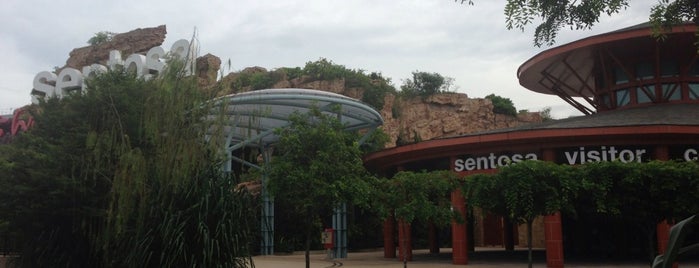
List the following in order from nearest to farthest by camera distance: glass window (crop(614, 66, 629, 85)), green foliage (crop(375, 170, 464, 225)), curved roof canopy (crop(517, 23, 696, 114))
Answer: green foliage (crop(375, 170, 464, 225))
curved roof canopy (crop(517, 23, 696, 114))
glass window (crop(614, 66, 629, 85))

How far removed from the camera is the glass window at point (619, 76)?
32.4m

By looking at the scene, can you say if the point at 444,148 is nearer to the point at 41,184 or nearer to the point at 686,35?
the point at 686,35

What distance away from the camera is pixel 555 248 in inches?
922

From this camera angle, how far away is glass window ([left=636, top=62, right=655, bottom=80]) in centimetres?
3142

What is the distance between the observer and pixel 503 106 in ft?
223

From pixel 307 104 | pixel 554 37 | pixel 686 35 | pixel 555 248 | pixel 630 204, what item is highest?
pixel 686 35

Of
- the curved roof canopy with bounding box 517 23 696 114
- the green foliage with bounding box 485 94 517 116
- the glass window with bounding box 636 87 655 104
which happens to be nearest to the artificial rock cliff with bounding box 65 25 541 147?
the green foliage with bounding box 485 94 517 116

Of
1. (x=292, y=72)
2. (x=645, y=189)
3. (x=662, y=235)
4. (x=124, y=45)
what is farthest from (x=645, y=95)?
(x=124, y=45)

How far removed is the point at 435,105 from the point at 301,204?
47347mm

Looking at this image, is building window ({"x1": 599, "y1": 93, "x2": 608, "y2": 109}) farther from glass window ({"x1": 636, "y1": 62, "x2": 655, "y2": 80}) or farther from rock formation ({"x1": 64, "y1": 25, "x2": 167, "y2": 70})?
rock formation ({"x1": 64, "y1": 25, "x2": 167, "y2": 70})

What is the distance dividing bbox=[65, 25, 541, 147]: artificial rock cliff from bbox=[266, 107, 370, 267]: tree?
38.7 metres

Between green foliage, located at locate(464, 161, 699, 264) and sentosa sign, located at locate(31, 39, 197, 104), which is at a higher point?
sentosa sign, located at locate(31, 39, 197, 104)

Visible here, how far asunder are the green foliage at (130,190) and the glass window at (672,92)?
24.4 meters

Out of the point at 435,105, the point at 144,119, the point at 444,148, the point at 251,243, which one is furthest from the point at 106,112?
the point at 435,105
